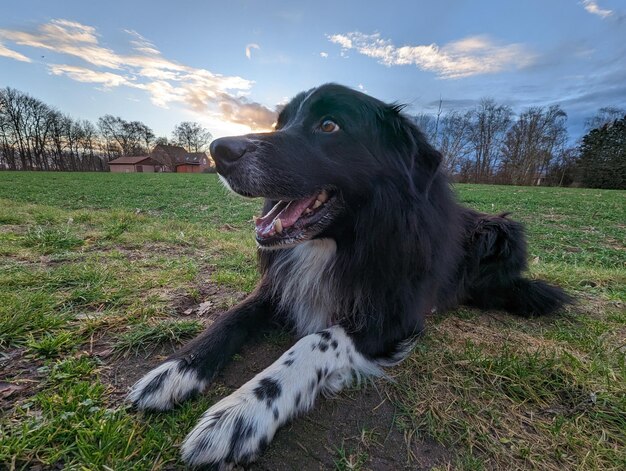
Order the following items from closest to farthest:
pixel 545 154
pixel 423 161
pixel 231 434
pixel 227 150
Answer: pixel 231 434 < pixel 227 150 < pixel 423 161 < pixel 545 154

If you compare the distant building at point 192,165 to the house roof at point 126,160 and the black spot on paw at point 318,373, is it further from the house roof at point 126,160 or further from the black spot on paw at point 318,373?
the black spot on paw at point 318,373

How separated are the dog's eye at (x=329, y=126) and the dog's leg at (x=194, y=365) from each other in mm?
1343

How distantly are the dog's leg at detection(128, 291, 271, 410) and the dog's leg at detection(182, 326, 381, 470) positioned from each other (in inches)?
9.2

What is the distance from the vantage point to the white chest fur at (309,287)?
2.21 metres

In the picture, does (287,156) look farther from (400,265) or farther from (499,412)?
(499,412)

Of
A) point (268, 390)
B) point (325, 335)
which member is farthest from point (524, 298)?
point (268, 390)

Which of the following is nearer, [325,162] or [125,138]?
[325,162]

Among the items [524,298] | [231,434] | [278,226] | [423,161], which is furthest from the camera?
[524,298]

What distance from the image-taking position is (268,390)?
1525 mm

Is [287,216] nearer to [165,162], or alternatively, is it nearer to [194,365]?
[194,365]

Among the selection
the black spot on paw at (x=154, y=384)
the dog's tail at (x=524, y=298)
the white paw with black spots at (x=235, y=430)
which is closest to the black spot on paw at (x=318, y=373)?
the white paw with black spots at (x=235, y=430)

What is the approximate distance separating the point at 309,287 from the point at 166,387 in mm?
1054

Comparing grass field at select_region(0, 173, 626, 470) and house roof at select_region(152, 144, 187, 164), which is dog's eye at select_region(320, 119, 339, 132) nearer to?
grass field at select_region(0, 173, 626, 470)

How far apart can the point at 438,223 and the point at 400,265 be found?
0.43m
